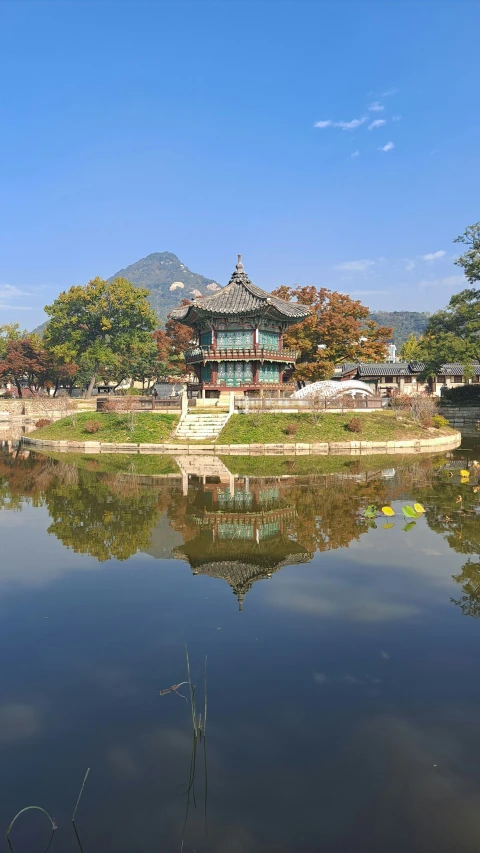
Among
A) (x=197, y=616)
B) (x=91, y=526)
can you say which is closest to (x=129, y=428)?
(x=91, y=526)

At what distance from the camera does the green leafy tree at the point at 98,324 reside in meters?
70.8

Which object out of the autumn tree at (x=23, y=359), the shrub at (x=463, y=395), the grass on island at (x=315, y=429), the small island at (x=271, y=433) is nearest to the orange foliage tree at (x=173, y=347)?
the autumn tree at (x=23, y=359)

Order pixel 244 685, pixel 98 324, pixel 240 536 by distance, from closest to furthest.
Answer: pixel 244 685 → pixel 240 536 → pixel 98 324

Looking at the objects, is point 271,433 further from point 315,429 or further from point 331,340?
point 331,340

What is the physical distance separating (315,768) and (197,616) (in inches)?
157

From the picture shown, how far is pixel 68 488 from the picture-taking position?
21.7 meters

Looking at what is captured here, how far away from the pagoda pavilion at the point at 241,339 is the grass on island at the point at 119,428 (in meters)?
10.3

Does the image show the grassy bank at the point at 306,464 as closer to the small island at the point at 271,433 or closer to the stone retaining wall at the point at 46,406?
the small island at the point at 271,433

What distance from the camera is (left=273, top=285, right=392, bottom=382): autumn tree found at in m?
56.2

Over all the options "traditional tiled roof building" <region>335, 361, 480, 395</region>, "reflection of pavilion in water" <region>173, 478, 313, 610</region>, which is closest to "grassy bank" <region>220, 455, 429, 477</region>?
"reflection of pavilion in water" <region>173, 478, 313, 610</region>

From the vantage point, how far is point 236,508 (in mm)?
17656

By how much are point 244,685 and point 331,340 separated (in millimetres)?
52242

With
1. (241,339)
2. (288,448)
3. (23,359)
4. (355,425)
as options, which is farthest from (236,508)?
(23,359)

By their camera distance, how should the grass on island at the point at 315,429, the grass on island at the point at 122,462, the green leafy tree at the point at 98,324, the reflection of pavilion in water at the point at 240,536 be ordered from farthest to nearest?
1. the green leafy tree at the point at 98,324
2. the grass on island at the point at 315,429
3. the grass on island at the point at 122,462
4. the reflection of pavilion in water at the point at 240,536
